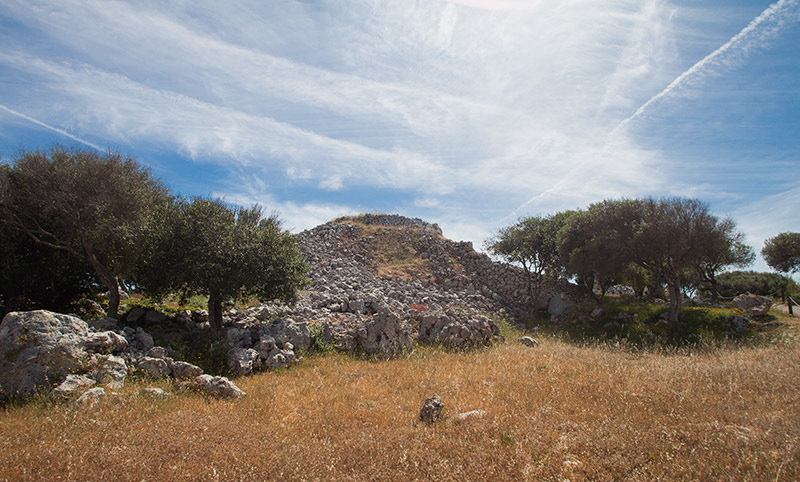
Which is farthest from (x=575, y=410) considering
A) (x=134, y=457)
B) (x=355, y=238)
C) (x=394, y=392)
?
(x=355, y=238)

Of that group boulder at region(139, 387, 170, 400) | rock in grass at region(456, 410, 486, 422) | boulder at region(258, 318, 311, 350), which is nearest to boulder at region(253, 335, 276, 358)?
boulder at region(258, 318, 311, 350)

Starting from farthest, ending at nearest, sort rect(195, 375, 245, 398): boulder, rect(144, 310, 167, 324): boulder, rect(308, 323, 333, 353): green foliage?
1. rect(144, 310, 167, 324): boulder
2. rect(308, 323, 333, 353): green foliage
3. rect(195, 375, 245, 398): boulder

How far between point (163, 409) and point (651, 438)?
9.23 m

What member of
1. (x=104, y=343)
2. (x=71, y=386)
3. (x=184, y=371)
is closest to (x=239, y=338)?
(x=184, y=371)

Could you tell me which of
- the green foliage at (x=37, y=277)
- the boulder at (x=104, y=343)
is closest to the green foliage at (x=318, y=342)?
the boulder at (x=104, y=343)

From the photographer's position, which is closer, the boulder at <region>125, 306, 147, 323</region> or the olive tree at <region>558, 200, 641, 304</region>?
the boulder at <region>125, 306, 147, 323</region>

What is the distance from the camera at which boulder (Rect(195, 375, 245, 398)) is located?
30.9 ft

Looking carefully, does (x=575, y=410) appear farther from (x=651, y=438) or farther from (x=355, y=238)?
(x=355, y=238)

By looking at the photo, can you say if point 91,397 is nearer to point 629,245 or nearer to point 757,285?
point 629,245

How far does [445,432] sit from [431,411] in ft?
2.54

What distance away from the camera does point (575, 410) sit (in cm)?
832

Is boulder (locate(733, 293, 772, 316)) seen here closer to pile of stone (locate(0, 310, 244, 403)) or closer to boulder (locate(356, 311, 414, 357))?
boulder (locate(356, 311, 414, 357))

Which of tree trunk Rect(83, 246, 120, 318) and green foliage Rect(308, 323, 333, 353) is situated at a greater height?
tree trunk Rect(83, 246, 120, 318)

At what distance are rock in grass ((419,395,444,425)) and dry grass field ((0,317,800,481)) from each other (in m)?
0.23
